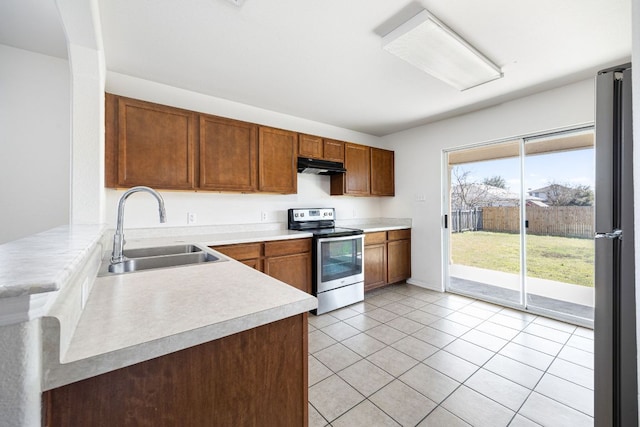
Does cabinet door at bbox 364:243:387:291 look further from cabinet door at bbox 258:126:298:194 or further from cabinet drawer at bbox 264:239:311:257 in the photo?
cabinet door at bbox 258:126:298:194

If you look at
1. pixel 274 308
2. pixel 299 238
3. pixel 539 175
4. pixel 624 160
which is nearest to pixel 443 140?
pixel 539 175

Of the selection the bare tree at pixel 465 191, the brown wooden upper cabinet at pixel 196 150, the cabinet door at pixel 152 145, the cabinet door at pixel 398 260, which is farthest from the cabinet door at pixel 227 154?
the bare tree at pixel 465 191

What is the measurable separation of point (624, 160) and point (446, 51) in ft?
4.86

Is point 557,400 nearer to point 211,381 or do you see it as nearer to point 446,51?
point 211,381

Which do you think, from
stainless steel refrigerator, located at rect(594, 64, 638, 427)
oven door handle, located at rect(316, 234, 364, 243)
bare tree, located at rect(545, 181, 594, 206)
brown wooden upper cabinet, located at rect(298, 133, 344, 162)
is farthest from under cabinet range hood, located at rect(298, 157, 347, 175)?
stainless steel refrigerator, located at rect(594, 64, 638, 427)

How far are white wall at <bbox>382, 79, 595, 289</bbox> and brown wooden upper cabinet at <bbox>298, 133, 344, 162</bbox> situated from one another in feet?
4.13

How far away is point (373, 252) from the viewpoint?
3744 millimetres

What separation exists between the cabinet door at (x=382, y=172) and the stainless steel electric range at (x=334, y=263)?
1070mm

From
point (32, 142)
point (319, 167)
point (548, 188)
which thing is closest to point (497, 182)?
point (548, 188)

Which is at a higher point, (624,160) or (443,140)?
(443,140)

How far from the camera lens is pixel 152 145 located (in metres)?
2.40

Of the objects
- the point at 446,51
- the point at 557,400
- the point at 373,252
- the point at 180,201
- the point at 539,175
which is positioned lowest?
the point at 557,400

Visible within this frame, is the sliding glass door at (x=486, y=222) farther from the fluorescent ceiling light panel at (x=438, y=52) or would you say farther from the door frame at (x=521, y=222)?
the fluorescent ceiling light panel at (x=438, y=52)

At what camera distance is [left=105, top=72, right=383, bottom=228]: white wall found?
101 inches
